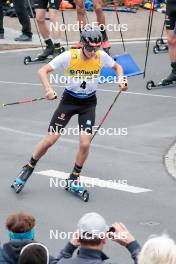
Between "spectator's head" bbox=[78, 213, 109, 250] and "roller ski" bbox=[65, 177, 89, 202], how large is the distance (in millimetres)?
3540

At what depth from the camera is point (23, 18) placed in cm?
2002

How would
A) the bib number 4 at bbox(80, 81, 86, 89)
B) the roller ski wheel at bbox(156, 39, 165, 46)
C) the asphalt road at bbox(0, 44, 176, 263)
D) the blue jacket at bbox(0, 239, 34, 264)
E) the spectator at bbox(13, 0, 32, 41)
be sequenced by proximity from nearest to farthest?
the blue jacket at bbox(0, 239, 34, 264), the asphalt road at bbox(0, 44, 176, 263), the bib number 4 at bbox(80, 81, 86, 89), the roller ski wheel at bbox(156, 39, 165, 46), the spectator at bbox(13, 0, 32, 41)

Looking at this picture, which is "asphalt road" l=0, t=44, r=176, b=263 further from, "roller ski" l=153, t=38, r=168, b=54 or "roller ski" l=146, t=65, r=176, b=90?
"roller ski" l=153, t=38, r=168, b=54

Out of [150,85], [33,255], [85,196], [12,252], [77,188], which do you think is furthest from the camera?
[150,85]

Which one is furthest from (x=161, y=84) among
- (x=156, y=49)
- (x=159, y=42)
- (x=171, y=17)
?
(x=159, y=42)

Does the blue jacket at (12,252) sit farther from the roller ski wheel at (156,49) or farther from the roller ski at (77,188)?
the roller ski wheel at (156,49)

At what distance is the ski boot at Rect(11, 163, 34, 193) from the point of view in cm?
1030

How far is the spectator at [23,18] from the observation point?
1986 centimetres

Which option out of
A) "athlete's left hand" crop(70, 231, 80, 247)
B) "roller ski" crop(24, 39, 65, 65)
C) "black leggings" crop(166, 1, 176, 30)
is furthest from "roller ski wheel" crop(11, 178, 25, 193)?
"roller ski" crop(24, 39, 65, 65)

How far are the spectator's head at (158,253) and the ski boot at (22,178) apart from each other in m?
4.65

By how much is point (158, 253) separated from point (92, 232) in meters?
0.84

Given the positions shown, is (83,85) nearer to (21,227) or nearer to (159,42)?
(21,227)

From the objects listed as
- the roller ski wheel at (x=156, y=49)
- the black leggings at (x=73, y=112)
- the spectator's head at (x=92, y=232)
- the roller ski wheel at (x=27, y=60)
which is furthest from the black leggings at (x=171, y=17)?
the spectator's head at (x=92, y=232)

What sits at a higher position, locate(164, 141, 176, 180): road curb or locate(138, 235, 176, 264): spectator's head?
locate(138, 235, 176, 264): spectator's head
